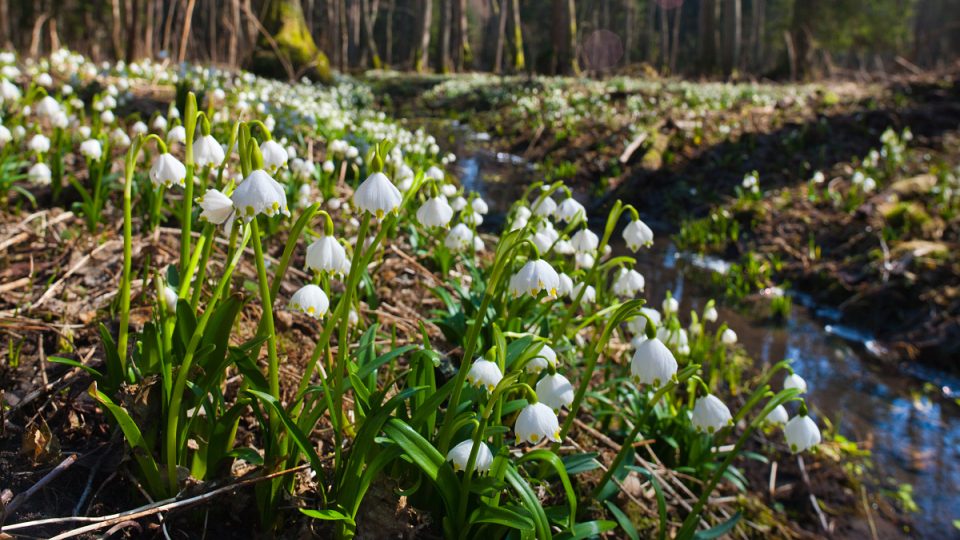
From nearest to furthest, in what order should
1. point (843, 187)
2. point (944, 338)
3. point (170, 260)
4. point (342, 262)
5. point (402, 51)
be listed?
point (342, 262) → point (170, 260) → point (944, 338) → point (843, 187) → point (402, 51)

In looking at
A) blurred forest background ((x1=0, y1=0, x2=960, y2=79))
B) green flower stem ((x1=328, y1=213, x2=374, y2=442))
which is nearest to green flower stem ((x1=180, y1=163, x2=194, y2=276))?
green flower stem ((x1=328, y1=213, x2=374, y2=442))

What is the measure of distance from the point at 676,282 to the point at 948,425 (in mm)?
2542

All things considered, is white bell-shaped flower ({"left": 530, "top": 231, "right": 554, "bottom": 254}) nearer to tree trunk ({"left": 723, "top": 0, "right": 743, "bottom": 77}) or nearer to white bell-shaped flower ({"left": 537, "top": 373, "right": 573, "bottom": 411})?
white bell-shaped flower ({"left": 537, "top": 373, "right": 573, "bottom": 411})

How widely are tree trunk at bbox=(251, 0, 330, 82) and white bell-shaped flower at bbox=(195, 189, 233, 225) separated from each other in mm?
14338

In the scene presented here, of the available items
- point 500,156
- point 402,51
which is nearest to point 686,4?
point 402,51

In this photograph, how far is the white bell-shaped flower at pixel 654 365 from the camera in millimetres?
1569

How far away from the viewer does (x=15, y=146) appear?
3420 mm

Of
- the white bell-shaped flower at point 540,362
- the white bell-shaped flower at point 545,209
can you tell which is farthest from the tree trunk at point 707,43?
the white bell-shaped flower at point 540,362

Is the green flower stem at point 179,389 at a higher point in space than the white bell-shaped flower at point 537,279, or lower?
lower

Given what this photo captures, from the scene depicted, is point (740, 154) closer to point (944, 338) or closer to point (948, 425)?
point (944, 338)

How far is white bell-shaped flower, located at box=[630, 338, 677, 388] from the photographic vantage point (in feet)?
5.15

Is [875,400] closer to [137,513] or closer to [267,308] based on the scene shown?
[267,308]

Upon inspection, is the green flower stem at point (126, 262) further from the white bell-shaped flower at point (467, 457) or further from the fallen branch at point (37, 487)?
the white bell-shaped flower at point (467, 457)

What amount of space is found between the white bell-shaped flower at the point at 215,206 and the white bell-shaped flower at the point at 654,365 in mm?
1007
